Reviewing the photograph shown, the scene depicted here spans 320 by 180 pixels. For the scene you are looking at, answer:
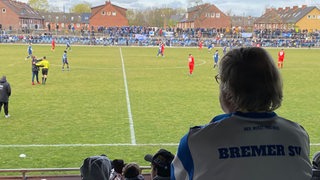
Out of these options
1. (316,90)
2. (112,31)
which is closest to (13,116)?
(316,90)

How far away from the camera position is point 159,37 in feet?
110

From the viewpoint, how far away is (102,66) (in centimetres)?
1705

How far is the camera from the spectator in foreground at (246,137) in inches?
38.5

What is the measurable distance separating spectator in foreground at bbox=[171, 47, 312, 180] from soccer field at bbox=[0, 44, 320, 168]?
81 centimetres

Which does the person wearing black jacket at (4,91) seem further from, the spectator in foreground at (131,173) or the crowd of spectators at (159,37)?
the crowd of spectators at (159,37)

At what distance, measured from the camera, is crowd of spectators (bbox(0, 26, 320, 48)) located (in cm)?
2939

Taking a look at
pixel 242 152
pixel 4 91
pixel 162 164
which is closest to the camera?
pixel 242 152

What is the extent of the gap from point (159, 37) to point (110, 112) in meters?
25.8

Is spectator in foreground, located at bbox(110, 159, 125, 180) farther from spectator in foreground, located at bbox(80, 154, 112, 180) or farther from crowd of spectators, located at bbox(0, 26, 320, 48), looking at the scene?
crowd of spectators, located at bbox(0, 26, 320, 48)

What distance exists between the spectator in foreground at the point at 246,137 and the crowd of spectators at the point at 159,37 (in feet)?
87.6

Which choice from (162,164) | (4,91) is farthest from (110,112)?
→ (162,164)

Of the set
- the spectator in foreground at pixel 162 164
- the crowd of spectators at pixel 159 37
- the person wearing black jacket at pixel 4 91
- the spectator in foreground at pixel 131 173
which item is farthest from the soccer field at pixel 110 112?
the crowd of spectators at pixel 159 37

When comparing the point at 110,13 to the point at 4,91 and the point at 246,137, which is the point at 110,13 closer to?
the point at 4,91

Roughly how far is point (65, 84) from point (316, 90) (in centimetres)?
703
